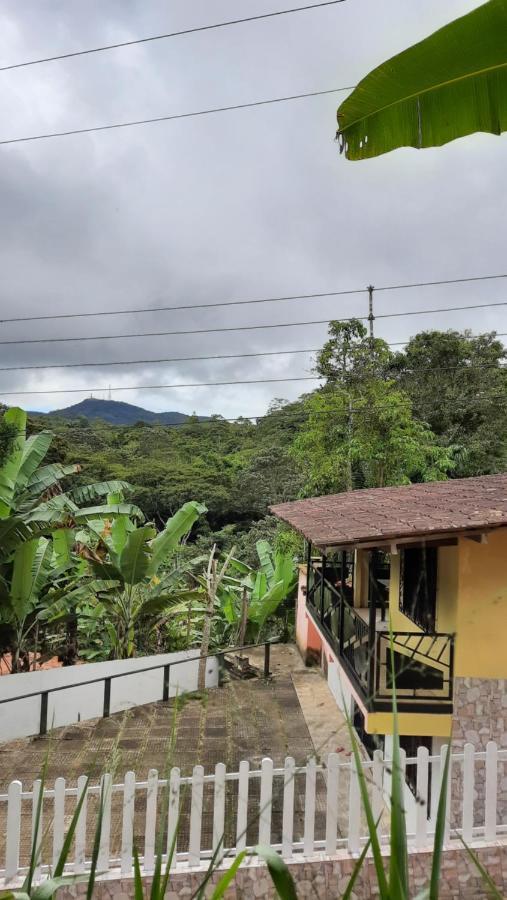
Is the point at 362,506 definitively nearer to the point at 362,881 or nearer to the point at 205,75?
the point at 362,881

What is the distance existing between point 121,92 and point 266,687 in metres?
8.82

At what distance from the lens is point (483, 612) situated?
5.30m

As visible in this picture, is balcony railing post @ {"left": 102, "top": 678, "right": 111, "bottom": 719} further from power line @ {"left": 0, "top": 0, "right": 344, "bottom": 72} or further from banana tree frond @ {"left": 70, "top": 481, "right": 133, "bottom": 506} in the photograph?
power line @ {"left": 0, "top": 0, "right": 344, "bottom": 72}

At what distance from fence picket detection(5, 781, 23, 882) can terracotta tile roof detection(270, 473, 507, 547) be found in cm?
300

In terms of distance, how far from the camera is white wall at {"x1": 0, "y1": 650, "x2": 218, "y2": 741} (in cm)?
814

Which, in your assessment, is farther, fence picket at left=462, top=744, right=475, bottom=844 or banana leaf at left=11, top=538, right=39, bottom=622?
banana leaf at left=11, top=538, right=39, bottom=622

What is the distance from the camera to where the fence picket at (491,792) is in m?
4.26

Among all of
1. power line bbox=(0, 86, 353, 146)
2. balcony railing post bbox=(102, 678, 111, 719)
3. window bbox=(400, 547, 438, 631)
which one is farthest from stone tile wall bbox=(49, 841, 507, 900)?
power line bbox=(0, 86, 353, 146)

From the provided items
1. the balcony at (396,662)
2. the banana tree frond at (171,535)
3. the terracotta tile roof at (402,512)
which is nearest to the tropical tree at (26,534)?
the banana tree frond at (171,535)

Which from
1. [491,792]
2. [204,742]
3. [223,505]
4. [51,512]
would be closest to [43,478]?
[51,512]

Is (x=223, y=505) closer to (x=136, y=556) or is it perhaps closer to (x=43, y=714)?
(x=136, y=556)

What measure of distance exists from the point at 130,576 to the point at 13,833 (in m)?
5.76

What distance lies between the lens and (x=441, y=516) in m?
5.61

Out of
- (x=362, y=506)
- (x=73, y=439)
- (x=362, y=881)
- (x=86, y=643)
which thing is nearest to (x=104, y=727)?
(x=86, y=643)
